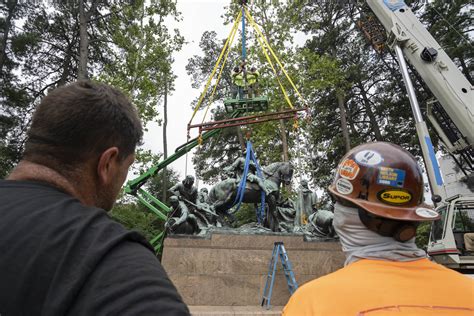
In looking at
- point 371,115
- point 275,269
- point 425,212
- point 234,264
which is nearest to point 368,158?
point 425,212

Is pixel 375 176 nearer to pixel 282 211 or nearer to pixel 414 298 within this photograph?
pixel 414 298

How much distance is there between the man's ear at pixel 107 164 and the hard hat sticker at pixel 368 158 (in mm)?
968

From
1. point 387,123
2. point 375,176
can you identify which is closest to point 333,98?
point 387,123

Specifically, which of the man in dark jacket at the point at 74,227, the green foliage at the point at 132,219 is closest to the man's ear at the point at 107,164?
the man in dark jacket at the point at 74,227

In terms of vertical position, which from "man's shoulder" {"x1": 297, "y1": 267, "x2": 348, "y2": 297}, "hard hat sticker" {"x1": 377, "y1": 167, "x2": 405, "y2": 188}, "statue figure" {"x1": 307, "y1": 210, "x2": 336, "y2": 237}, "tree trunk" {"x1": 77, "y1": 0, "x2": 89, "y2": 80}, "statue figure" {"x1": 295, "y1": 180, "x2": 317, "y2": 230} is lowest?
"statue figure" {"x1": 307, "y1": 210, "x2": 336, "y2": 237}

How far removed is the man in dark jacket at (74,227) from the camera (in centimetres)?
80

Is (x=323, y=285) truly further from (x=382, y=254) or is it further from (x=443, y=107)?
(x=443, y=107)

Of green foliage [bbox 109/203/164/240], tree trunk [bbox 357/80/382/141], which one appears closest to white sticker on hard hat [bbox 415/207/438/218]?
green foliage [bbox 109/203/164/240]

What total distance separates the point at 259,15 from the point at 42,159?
23.8 meters

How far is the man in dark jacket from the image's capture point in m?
0.80

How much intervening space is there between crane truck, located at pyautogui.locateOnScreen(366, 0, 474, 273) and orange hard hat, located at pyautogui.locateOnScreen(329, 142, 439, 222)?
23.9 ft

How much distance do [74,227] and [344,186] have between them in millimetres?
1093

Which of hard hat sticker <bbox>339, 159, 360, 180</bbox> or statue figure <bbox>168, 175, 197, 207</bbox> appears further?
statue figure <bbox>168, 175, 197, 207</bbox>

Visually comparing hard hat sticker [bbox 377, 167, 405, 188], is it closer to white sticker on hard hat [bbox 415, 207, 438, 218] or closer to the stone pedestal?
white sticker on hard hat [bbox 415, 207, 438, 218]
